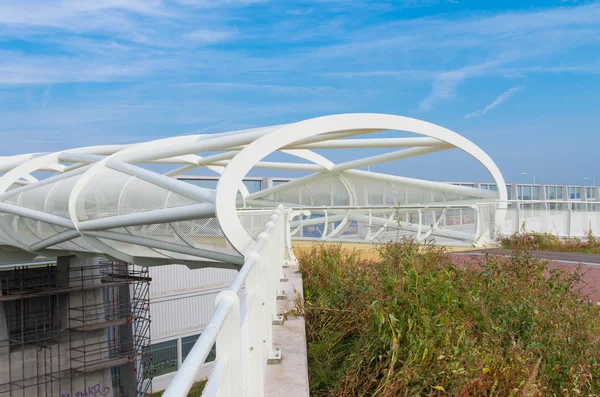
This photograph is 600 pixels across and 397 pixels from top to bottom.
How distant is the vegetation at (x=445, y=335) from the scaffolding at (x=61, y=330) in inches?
690

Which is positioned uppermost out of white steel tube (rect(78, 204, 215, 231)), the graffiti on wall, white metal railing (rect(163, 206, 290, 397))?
white steel tube (rect(78, 204, 215, 231))

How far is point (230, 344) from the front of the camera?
198 centimetres

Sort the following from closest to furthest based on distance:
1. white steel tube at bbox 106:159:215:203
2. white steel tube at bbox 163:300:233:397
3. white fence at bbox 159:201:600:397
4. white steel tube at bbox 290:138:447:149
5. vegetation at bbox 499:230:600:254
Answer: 1. white steel tube at bbox 163:300:233:397
2. white fence at bbox 159:201:600:397
3. white steel tube at bbox 106:159:215:203
4. vegetation at bbox 499:230:600:254
5. white steel tube at bbox 290:138:447:149

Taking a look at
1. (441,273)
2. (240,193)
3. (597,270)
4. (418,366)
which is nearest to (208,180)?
(240,193)

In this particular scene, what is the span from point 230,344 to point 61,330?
71.0 feet

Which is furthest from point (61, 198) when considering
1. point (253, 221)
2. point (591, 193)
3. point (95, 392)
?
point (591, 193)

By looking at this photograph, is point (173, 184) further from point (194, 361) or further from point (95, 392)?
point (95, 392)

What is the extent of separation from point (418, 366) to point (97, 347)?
21316 millimetres

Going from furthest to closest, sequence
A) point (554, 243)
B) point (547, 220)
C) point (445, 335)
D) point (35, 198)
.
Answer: point (35, 198), point (547, 220), point (554, 243), point (445, 335)

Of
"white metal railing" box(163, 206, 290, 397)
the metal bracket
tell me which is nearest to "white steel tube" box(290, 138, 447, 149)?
the metal bracket

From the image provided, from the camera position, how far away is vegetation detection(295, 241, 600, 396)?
4.11m

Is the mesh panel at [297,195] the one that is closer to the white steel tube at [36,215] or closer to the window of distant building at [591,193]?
the white steel tube at [36,215]

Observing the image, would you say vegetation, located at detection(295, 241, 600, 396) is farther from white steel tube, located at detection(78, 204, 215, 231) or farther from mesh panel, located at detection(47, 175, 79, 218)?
mesh panel, located at detection(47, 175, 79, 218)

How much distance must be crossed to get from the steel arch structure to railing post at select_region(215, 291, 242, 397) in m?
7.38
